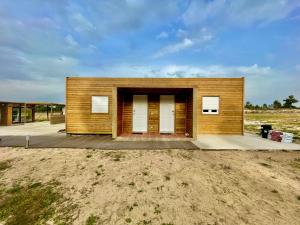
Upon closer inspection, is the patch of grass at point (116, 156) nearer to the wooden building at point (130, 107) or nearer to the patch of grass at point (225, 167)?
the patch of grass at point (225, 167)

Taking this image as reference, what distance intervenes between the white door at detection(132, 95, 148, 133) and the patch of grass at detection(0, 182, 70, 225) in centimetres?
698

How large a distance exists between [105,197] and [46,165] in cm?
279

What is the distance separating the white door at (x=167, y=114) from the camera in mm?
11297

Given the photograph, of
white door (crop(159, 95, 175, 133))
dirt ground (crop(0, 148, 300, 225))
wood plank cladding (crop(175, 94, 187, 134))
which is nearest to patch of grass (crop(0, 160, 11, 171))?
dirt ground (crop(0, 148, 300, 225))

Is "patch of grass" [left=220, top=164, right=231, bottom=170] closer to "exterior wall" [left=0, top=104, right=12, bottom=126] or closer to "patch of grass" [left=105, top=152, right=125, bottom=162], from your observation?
"patch of grass" [left=105, top=152, right=125, bottom=162]

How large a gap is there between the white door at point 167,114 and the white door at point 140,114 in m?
0.91

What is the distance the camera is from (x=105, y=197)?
415cm

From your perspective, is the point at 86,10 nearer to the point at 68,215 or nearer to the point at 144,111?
the point at 144,111

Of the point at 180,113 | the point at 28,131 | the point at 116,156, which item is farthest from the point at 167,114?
the point at 28,131

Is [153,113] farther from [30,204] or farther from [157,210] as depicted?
[30,204]

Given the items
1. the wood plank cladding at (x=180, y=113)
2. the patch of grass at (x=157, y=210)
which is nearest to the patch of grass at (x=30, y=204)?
the patch of grass at (x=157, y=210)

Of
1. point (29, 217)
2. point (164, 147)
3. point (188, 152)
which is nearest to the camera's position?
point (29, 217)

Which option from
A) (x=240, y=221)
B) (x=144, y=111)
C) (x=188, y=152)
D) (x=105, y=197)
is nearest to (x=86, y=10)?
(x=144, y=111)

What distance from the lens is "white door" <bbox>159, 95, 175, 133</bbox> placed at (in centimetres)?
1130
